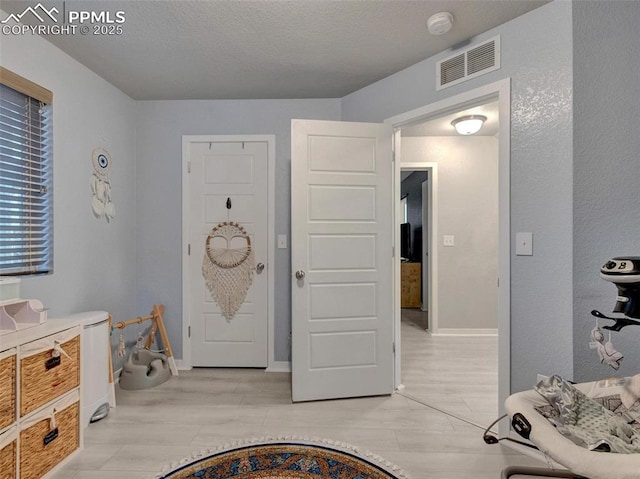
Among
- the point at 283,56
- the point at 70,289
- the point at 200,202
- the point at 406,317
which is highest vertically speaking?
the point at 283,56

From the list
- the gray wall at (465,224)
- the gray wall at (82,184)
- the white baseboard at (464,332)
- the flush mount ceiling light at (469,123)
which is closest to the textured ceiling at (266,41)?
the gray wall at (82,184)

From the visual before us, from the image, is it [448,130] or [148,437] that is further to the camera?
[448,130]

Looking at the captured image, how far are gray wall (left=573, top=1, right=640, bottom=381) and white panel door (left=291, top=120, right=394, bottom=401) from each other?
3.91 ft

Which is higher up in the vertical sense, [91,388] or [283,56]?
[283,56]

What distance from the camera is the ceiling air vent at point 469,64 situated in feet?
6.70

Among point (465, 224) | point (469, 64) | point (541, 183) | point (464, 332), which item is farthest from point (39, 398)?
point (465, 224)

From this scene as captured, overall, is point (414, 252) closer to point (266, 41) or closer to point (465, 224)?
point (465, 224)

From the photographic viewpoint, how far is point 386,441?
195cm

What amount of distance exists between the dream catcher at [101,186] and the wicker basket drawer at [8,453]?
1.58 metres

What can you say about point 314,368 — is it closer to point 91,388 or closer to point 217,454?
point 217,454

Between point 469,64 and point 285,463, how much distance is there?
2.60 meters

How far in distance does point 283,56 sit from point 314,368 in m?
2.27

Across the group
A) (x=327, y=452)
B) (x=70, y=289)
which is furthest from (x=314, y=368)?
(x=70, y=289)

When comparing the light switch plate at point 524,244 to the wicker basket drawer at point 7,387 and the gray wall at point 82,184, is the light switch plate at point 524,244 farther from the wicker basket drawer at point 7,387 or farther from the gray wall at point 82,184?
the gray wall at point 82,184
